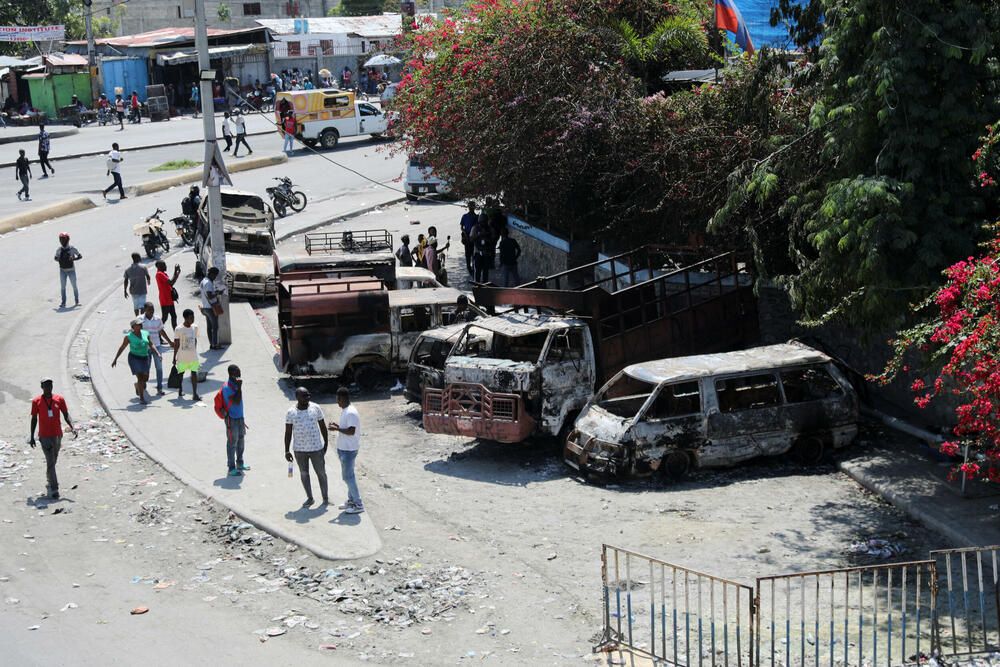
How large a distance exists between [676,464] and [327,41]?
55121 mm

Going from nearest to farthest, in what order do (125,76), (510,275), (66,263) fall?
(66,263)
(510,275)
(125,76)

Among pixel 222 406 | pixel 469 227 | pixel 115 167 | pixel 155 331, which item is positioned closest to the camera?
pixel 222 406

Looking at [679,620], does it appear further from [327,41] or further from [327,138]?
[327,41]

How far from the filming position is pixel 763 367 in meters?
13.5

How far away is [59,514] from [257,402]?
4537 millimetres

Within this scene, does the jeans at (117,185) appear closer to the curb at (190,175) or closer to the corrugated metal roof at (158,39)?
the curb at (190,175)

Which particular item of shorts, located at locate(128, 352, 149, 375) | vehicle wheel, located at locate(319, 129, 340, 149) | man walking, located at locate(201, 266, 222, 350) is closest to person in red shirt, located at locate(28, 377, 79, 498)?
shorts, located at locate(128, 352, 149, 375)

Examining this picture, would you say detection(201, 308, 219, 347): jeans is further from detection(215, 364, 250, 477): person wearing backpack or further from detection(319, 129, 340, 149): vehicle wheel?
detection(319, 129, 340, 149): vehicle wheel

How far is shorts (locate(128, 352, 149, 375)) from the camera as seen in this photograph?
15961 mm

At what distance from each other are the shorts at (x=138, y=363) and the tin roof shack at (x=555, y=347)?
15.5 feet

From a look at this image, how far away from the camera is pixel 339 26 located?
6512 centimetres

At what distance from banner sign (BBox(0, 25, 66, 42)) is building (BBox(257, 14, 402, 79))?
11217 mm

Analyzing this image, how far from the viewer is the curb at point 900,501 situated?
36.3 feet

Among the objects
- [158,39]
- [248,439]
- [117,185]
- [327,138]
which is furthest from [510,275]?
[158,39]
